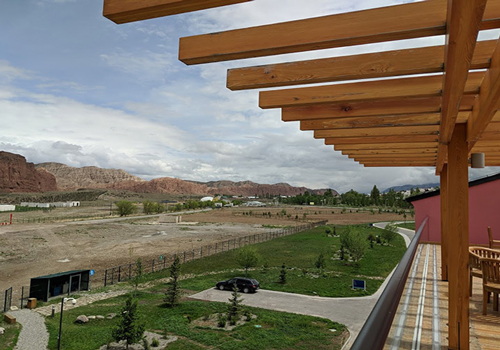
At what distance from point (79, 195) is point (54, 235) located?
87.2 meters

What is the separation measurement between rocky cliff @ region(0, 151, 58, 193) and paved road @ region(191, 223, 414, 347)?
412 ft

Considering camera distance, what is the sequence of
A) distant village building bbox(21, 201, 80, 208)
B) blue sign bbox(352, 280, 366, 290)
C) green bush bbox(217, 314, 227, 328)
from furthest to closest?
1. distant village building bbox(21, 201, 80, 208)
2. blue sign bbox(352, 280, 366, 290)
3. green bush bbox(217, 314, 227, 328)

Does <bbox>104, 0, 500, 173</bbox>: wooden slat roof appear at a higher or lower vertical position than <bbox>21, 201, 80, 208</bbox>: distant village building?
higher

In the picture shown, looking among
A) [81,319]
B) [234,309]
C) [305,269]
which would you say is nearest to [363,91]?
[234,309]

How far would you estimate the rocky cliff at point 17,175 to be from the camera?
368 ft

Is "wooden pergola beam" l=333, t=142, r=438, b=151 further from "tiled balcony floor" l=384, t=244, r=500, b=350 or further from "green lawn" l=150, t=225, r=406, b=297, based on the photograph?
"green lawn" l=150, t=225, r=406, b=297

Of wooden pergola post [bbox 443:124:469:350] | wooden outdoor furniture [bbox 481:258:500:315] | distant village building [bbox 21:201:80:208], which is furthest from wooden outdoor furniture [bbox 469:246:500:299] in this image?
distant village building [bbox 21:201:80:208]

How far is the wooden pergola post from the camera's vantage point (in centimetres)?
308

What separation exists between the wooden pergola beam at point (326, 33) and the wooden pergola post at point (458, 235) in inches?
86.2

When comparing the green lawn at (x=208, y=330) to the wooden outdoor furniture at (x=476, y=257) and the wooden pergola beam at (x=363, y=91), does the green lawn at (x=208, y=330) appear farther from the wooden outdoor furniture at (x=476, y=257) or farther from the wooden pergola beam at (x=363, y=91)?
the wooden pergola beam at (x=363, y=91)

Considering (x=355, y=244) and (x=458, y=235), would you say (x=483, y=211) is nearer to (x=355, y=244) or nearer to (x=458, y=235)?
(x=458, y=235)

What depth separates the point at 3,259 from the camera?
25.3 meters

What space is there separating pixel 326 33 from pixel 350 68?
1.57 ft

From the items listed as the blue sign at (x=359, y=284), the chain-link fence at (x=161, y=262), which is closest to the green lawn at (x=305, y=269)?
the blue sign at (x=359, y=284)
